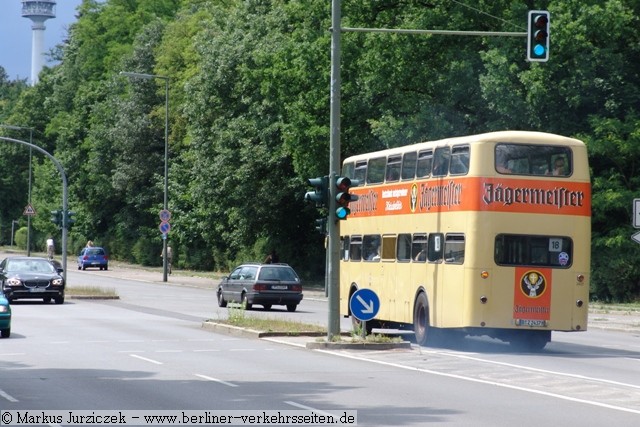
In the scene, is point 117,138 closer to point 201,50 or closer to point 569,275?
point 201,50

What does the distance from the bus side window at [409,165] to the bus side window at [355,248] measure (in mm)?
3246

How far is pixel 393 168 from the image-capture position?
3012 centimetres

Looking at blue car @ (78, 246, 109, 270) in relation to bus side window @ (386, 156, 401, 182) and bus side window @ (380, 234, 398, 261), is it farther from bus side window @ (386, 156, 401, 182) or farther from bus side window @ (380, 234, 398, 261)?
bus side window @ (386, 156, 401, 182)

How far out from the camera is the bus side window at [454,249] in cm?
2636

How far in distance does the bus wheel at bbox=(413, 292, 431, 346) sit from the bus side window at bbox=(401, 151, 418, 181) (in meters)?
2.71

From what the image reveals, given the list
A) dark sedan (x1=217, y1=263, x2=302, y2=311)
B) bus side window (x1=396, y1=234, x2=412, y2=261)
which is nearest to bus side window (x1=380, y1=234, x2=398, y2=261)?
bus side window (x1=396, y1=234, x2=412, y2=261)

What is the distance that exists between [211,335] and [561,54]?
71.4 ft

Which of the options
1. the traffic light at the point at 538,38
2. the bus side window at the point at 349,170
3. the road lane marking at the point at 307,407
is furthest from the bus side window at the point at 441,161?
the road lane marking at the point at 307,407

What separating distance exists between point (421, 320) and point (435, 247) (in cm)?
166

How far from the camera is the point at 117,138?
291 feet

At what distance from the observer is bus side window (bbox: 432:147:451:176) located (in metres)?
27.2

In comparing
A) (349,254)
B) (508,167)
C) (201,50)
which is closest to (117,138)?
(201,50)

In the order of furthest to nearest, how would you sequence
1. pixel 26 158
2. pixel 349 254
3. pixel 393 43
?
pixel 26 158 < pixel 393 43 < pixel 349 254

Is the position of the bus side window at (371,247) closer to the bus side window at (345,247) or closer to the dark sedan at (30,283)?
the bus side window at (345,247)
